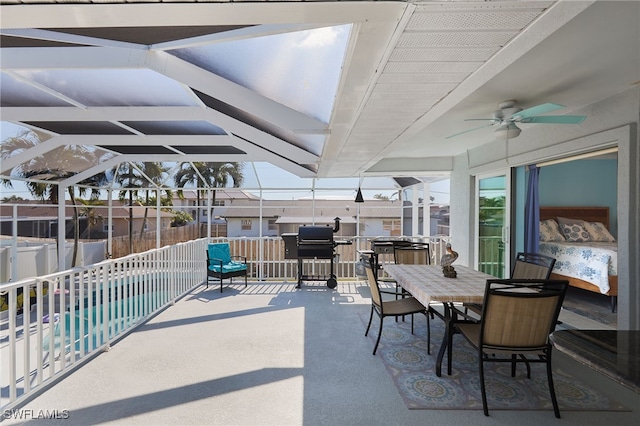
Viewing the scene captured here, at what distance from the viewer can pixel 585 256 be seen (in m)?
4.72

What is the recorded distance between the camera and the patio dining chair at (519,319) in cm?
233

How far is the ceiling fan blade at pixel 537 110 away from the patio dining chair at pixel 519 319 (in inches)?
57.2

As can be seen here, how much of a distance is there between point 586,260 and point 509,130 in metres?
2.76

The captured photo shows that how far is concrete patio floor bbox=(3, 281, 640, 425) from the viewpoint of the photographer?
2.30 metres

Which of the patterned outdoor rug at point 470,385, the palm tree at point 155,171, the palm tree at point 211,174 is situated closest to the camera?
the patterned outdoor rug at point 470,385

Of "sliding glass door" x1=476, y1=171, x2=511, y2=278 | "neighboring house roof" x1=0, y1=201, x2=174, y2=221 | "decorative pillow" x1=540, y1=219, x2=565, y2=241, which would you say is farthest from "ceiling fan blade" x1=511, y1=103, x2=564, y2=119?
"neighboring house roof" x1=0, y1=201, x2=174, y2=221

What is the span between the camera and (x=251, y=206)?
379 inches

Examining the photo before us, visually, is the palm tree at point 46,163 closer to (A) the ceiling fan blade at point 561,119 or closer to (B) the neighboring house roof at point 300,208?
(B) the neighboring house roof at point 300,208

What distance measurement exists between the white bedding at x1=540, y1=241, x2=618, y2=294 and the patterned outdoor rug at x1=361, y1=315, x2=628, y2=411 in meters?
2.17

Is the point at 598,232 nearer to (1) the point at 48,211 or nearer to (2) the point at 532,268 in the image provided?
(2) the point at 532,268

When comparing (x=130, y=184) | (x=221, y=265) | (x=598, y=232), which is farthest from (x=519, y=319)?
(x=130, y=184)

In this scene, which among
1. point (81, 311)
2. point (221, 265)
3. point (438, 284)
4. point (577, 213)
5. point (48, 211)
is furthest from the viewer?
point (48, 211)

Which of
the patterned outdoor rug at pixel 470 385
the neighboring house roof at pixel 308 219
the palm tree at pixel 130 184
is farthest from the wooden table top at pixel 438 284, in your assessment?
the palm tree at pixel 130 184

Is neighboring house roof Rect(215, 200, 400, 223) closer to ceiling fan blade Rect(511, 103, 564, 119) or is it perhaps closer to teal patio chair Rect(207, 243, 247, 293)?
teal patio chair Rect(207, 243, 247, 293)
